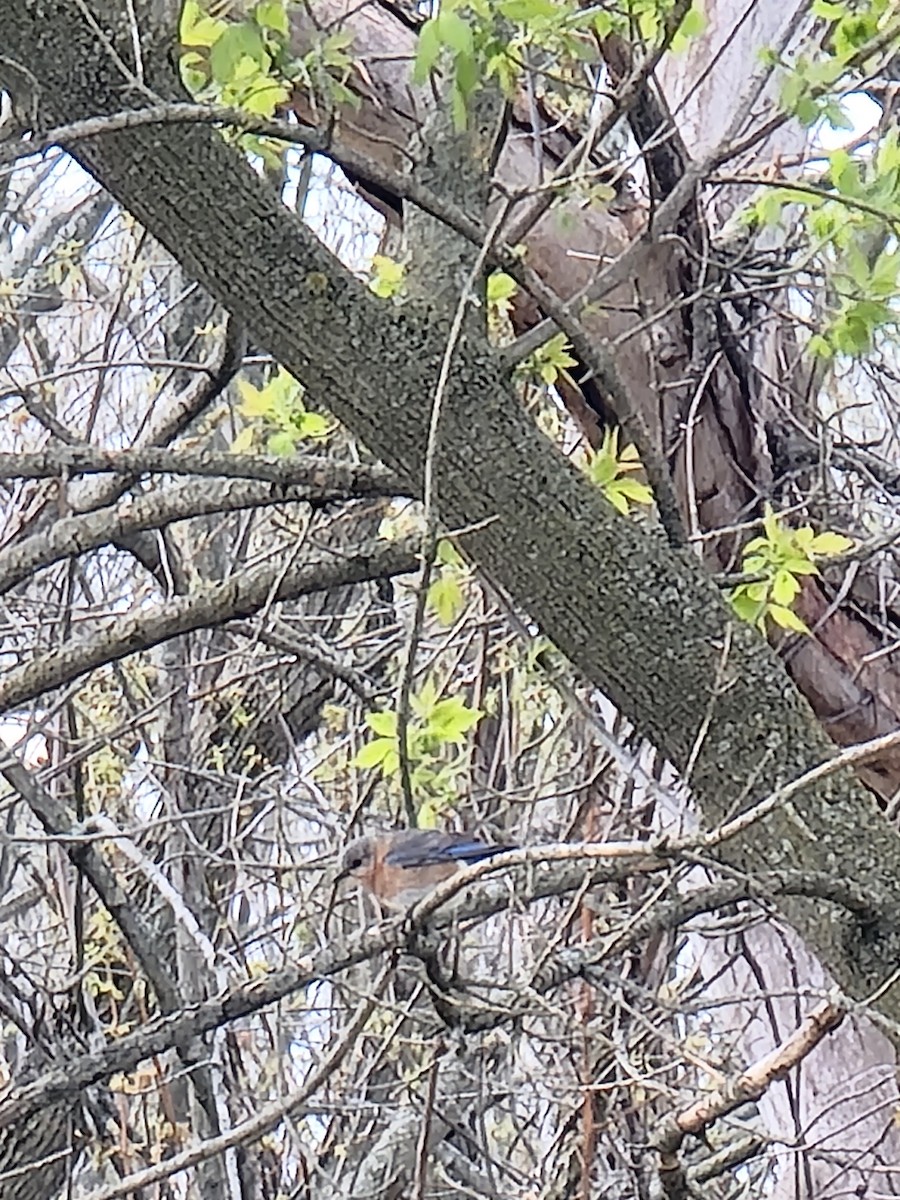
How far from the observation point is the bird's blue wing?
9.20ft

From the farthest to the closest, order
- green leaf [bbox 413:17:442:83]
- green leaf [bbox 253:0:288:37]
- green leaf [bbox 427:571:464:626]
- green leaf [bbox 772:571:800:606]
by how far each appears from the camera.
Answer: green leaf [bbox 427:571:464:626] < green leaf [bbox 772:571:800:606] < green leaf [bbox 253:0:288:37] < green leaf [bbox 413:17:442:83]

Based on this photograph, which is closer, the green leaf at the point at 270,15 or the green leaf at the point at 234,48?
the green leaf at the point at 234,48

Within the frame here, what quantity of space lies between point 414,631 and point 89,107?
2.51 ft

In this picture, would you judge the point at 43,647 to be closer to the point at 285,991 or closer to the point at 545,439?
the point at 285,991

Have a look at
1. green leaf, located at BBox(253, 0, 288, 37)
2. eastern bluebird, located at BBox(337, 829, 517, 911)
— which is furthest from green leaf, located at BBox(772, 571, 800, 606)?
green leaf, located at BBox(253, 0, 288, 37)

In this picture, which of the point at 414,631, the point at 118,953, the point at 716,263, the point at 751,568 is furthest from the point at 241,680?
the point at 414,631

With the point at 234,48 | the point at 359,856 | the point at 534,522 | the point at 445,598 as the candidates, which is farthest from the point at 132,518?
the point at 234,48

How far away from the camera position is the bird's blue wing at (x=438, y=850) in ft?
9.20

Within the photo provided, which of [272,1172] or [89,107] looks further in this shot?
[272,1172]

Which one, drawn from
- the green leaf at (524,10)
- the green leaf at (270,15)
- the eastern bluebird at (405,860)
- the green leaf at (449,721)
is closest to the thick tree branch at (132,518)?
the green leaf at (449,721)

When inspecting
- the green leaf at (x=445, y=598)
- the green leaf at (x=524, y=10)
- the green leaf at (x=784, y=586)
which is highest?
the green leaf at (x=524, y=10)

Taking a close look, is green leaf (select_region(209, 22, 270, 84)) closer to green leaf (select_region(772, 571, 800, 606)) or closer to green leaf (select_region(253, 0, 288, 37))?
green leaf (select_region(253, 0, 288, 37))

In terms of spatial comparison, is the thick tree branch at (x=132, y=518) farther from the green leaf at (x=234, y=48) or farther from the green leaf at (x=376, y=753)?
the green leaf at (x=234, y=48)

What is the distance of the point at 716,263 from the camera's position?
2768mm
